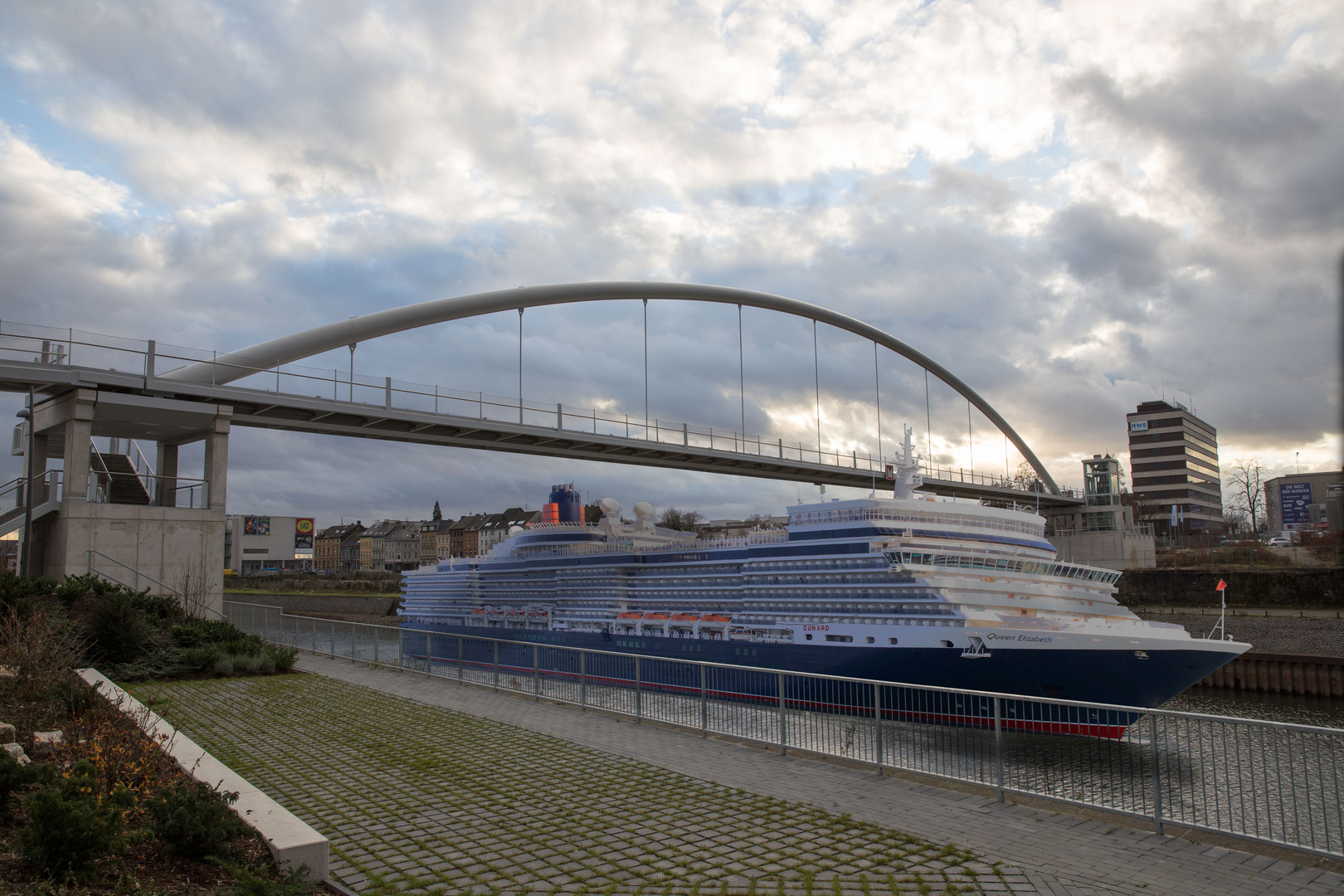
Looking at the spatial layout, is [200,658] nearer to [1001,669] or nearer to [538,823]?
[538,823]

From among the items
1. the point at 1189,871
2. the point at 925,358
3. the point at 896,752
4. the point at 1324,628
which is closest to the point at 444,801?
the point at 896,752

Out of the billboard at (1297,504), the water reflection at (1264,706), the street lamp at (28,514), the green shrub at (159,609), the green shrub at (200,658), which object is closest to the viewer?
the green shrub at (200,658)

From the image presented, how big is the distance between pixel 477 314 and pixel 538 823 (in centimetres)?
3518

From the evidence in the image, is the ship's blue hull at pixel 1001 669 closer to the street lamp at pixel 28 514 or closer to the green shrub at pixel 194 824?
the green shrub at pixel 194 824

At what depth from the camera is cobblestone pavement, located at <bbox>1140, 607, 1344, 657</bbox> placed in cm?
3412

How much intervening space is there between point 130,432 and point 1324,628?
48.5 metres

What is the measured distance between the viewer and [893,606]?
2170cm

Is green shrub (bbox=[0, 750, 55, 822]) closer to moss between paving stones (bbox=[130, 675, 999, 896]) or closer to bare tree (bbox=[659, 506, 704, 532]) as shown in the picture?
moss between paving stones (bbox=[130, 675, 999, 896])

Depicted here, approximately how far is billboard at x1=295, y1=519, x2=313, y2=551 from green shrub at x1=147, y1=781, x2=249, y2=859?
147271 millimetres

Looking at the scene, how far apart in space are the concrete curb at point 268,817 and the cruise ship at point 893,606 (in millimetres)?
14101

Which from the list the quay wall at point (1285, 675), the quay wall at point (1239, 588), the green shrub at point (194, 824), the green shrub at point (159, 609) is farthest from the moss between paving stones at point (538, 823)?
the quay wall at point (1239, 588)

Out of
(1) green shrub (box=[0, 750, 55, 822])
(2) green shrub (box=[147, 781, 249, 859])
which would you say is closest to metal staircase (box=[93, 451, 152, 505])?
(1) green shrub (box=[0, 750, 55, 822])

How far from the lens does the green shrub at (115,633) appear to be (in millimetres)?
16125

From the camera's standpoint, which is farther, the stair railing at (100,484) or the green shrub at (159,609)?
the stair railing at (100,484)
